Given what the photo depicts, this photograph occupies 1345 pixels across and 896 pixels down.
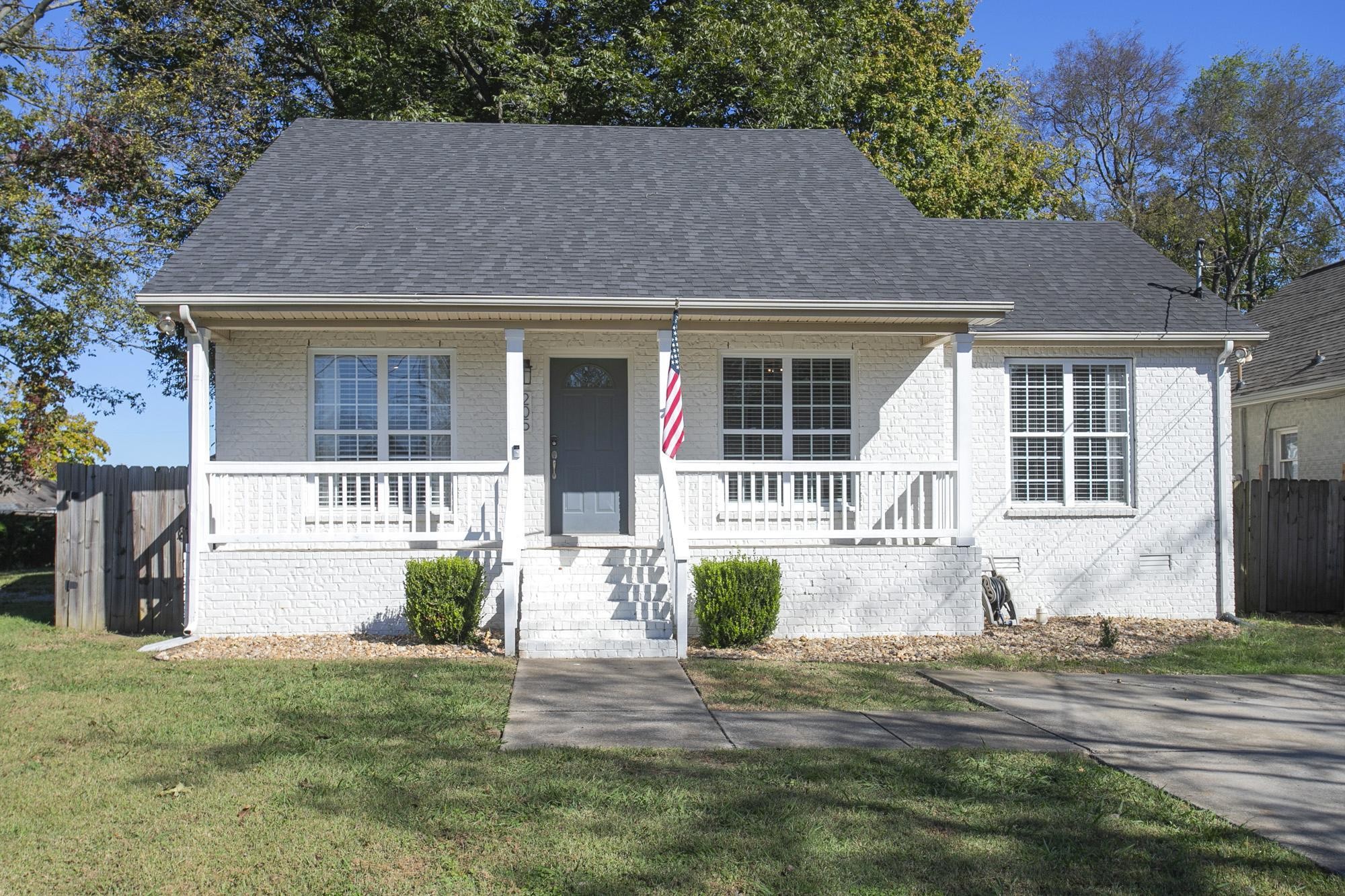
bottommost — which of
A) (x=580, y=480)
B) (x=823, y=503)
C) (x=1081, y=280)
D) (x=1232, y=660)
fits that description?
(x=1232, y=660)

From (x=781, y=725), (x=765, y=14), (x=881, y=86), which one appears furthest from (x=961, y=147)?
(x=781, y=725)

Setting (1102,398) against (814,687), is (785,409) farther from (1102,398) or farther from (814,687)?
(814,687)

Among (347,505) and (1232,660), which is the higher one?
(347,505)

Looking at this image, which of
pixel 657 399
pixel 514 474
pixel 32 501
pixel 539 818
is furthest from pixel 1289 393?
pixel 32 501

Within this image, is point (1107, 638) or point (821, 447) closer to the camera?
point (1107, 638)

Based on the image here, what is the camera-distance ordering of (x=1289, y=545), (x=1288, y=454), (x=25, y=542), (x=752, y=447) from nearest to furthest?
(x=752, y=447) → (x=1289, y=545) → (x=1288, y=454) → (x=25, y=542)

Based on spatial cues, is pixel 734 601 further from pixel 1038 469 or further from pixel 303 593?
pixel 1038 469

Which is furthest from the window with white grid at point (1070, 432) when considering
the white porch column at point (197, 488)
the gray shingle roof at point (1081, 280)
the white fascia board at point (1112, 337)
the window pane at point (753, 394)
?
the white porch column at point (197, 488)

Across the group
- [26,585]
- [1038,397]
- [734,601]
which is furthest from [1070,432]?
[26,585]

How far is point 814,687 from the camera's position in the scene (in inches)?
336

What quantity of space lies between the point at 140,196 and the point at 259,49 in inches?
188

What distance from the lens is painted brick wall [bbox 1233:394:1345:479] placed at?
1645 centimetres

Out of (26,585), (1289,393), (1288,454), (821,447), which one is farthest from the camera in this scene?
(1288,454)

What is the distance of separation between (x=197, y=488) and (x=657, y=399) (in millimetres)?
5087
